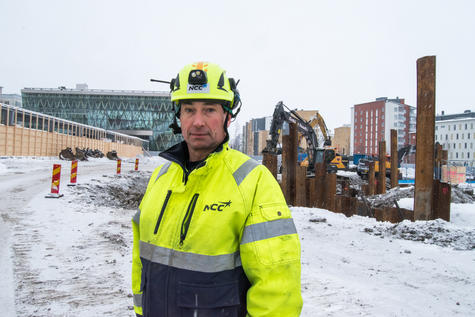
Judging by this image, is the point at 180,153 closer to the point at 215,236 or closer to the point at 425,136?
the point at 215,236

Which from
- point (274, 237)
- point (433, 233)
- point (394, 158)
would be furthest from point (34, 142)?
point (274, 237)

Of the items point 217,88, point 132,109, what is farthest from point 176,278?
point 132,109

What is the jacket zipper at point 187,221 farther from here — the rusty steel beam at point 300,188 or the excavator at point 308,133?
the excavator at point 308,133

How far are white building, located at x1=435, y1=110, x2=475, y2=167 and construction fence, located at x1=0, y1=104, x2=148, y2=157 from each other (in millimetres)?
80796

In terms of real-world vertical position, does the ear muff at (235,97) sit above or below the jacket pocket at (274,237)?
above

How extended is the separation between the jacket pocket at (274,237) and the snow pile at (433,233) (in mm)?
5317

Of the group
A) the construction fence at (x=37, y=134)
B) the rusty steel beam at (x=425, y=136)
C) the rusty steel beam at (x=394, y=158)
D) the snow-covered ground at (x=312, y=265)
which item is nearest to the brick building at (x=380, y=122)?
the construction fence at (x=37, y=134)

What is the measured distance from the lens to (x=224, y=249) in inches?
57.5

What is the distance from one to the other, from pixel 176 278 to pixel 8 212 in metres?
7.47

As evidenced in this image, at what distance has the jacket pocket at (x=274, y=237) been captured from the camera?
1387 millimetres

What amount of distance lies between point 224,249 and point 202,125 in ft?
2.26

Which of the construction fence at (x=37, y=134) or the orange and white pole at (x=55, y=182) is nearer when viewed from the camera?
the orange and white pole at (x=55, y=182)

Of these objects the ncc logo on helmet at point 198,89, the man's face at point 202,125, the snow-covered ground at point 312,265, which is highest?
the ncc logo on helmet at point 198,89

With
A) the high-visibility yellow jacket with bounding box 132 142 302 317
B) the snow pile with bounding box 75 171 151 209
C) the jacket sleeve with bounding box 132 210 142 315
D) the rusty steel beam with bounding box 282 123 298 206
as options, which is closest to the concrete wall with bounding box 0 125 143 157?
the snow pile with bounding box 75 171 151 209
